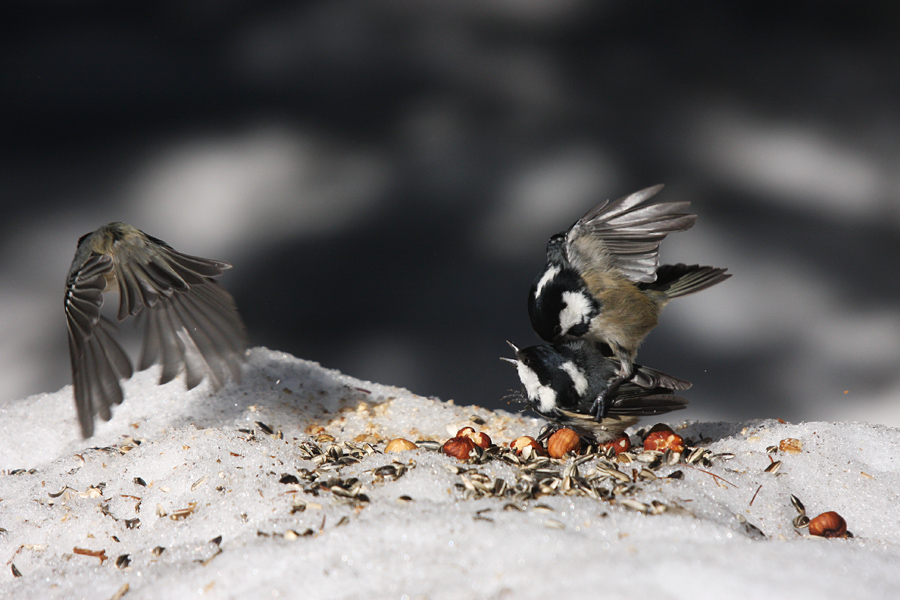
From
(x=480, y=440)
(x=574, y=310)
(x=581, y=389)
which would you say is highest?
(x=574, y=310)

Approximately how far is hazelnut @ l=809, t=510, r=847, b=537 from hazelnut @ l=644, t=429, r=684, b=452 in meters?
0.32

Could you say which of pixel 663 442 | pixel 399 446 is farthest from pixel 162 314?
pixel 663 442

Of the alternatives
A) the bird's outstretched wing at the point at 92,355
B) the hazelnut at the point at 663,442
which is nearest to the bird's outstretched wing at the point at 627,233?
the hazelnut at the point at 663,442

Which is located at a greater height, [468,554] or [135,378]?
[135,378]

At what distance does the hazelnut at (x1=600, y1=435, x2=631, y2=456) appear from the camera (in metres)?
1.38

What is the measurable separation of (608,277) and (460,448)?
480mm

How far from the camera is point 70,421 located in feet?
5.78

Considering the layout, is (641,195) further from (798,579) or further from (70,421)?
(70,421)

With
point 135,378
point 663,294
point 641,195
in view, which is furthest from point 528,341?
point 135,378

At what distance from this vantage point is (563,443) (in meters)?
1.36

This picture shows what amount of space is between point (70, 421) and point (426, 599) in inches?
56.8

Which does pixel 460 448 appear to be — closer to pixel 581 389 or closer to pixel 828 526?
pixel 581 389

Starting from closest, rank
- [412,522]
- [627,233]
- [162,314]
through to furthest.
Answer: [412,522], [627,233], [162,314]

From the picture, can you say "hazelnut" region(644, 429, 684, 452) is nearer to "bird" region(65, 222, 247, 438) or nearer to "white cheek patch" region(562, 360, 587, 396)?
"white cheek patch" region(562, 360, 587, 396)
